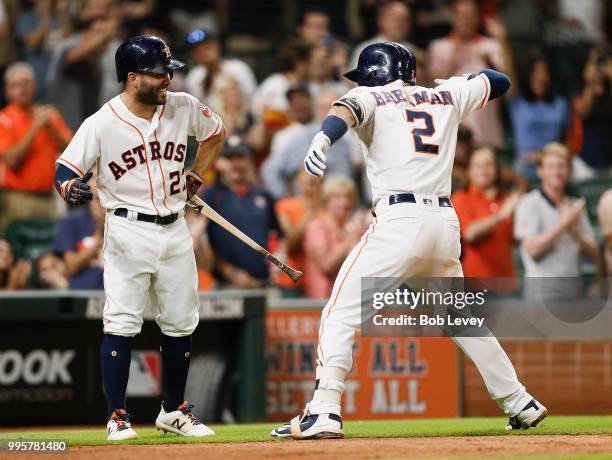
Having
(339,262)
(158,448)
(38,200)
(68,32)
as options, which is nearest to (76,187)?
(158,448)

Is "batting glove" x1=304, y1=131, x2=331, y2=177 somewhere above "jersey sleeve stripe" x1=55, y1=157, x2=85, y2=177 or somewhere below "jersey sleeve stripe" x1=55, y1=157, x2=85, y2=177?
below

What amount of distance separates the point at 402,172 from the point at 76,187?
5.44ft

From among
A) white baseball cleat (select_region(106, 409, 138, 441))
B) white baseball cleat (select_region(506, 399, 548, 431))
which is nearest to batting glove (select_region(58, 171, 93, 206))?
white baseball cleat (select_region(106, 409, 138, 441))

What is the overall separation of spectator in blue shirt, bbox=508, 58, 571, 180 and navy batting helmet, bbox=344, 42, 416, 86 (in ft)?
20.2

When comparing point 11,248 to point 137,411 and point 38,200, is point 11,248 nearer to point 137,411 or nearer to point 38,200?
point 38,200

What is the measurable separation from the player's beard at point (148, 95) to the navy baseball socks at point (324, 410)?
1.71 metres

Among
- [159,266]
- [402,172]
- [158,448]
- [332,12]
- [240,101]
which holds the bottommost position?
[158,448]

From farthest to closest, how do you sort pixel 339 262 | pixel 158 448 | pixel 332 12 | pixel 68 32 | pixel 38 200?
pixel 332 12 → pixel 68 32 → pixel 38 200 → pixel 339 262 → pixel 158 448

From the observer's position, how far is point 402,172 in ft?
19.3

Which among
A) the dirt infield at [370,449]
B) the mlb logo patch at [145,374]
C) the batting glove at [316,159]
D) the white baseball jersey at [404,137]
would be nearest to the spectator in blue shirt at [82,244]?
the mlb logo patch at [145,374]

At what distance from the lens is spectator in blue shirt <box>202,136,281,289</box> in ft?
32.3

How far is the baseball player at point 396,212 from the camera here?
224 inches

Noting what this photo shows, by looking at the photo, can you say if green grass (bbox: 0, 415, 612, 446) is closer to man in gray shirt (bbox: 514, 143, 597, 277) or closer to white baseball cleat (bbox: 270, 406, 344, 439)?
white baseball cleat (bbox: 270, 406, 344, 439)

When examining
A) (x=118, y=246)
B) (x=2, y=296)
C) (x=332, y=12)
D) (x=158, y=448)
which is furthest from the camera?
(x=332, y=12)
